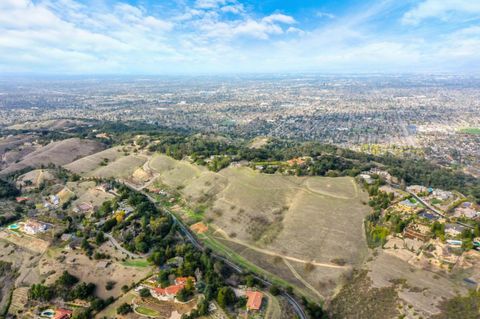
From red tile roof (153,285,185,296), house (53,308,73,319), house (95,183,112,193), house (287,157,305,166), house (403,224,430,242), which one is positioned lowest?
house (53,308,73,319)

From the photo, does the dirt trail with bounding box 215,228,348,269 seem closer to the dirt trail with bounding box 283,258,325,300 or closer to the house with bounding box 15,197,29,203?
the dirt trail with bounding box 283,258,325,300

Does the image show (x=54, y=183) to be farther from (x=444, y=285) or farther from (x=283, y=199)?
(x=444, y=285)

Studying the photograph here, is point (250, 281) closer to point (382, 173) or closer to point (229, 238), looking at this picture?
point (229, 238)

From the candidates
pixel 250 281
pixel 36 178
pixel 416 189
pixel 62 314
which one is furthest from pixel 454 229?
pixel 36 178

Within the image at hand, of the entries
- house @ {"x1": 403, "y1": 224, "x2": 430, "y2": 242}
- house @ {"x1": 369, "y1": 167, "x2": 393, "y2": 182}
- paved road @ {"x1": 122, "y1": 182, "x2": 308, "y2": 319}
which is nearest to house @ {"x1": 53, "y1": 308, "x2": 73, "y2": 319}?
paved road @ {"x1": 122, "y1": 182, "x2": 308, "y2": 319}

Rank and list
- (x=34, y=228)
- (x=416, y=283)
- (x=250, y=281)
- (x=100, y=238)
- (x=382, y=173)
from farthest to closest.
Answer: (x=382, y=173)
(x=34, y=228)
(x=100, y=238)
(x=250, y=281)
(x=416, y=283)

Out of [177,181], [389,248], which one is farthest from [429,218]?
[177,181]

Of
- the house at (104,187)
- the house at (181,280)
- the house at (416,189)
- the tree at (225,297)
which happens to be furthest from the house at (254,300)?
the house at (104,187)
